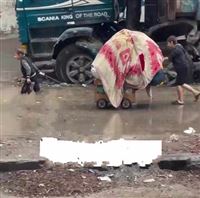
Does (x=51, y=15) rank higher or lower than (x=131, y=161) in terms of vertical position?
higher

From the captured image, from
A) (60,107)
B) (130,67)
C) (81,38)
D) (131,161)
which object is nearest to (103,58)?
(130,67)

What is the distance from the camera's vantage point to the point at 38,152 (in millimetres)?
9102

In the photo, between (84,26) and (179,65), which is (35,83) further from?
(179,65)

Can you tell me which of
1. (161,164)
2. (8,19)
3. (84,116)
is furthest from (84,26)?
(161,164)

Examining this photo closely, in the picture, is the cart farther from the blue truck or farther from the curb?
the curb

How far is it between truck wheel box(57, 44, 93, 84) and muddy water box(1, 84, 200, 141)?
660 mm

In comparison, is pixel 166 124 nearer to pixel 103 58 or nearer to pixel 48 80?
pixel 103 58

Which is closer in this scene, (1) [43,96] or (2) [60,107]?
(2) [60,107]

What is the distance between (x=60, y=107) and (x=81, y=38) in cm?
268

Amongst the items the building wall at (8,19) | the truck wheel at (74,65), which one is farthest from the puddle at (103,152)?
the building wall at (8,19)

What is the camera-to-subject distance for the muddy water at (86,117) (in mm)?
10555

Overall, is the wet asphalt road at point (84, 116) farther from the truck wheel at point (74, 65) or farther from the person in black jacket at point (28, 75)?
the truck wheel at point (74, 65)

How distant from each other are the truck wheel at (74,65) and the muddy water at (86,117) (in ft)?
2.16

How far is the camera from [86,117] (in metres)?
11.6
